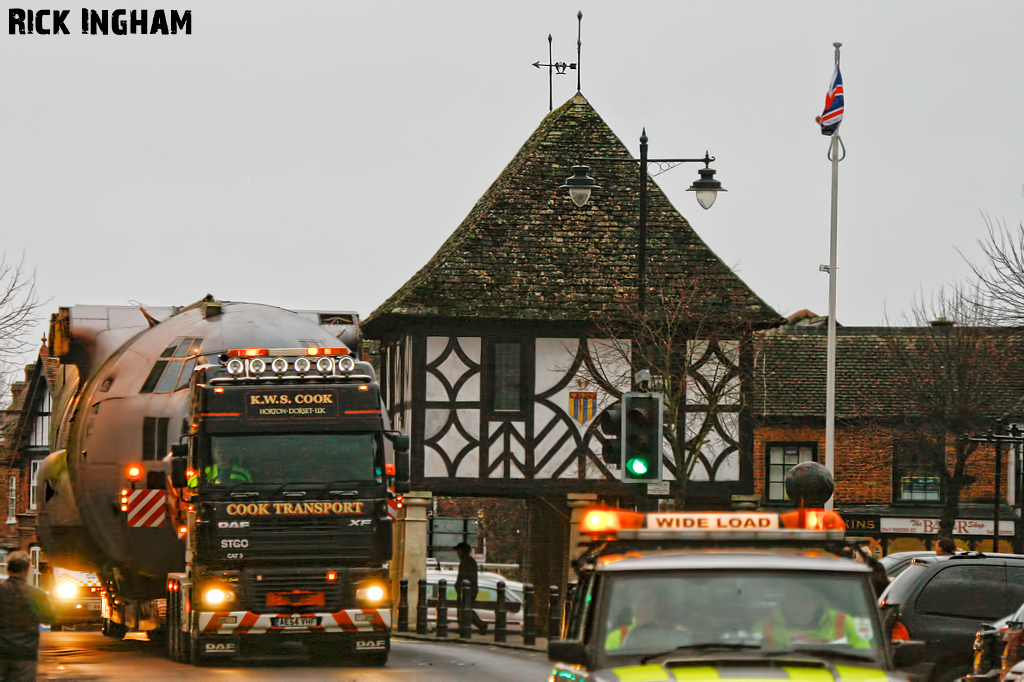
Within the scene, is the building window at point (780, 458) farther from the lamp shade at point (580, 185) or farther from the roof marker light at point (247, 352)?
the roof marker light at point (247, 352)

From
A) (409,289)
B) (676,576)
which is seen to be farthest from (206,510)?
(409,289)

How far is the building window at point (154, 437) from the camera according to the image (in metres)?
21.6

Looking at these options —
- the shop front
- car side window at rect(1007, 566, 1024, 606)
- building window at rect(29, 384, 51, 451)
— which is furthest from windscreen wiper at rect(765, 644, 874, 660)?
building window at rect(29, 384, 51, 451)

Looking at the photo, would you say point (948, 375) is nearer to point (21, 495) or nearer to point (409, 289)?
point (409, 289)

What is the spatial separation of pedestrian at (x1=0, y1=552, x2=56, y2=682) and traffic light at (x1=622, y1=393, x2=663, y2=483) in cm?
716

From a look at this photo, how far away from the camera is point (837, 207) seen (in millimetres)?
36656

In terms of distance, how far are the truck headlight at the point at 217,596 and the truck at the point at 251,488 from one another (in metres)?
0.02

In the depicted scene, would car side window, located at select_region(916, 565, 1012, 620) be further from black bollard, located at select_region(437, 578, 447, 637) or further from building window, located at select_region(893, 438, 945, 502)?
building window, located at select_region(893, 438, 945, 502)

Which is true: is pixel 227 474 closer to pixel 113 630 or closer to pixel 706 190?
pixel 113 630

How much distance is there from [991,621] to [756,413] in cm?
3010

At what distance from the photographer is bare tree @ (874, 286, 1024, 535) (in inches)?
1672

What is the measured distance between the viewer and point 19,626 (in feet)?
46.3

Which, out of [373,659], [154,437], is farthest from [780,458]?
[154,437]

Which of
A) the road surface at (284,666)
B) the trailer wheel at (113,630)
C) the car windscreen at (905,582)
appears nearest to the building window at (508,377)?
the road surface at (284,666)
